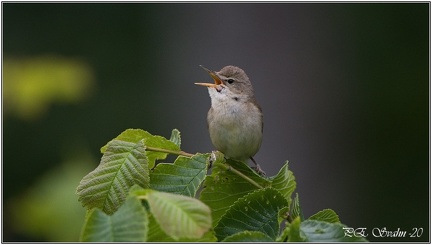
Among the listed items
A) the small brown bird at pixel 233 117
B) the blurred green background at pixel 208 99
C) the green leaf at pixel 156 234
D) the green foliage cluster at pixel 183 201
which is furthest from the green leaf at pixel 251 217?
the blurred green background at pixel 208 99

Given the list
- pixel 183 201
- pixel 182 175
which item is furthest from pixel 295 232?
pixel 182 175

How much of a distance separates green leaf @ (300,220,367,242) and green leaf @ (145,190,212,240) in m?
0.40

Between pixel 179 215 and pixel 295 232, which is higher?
pixel 179 215

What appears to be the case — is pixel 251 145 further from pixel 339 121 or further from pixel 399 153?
pixel 399 153

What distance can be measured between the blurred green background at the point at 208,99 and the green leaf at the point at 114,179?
379cm

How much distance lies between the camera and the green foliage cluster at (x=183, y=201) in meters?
2.46

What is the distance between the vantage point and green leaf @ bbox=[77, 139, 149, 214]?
3010 mm

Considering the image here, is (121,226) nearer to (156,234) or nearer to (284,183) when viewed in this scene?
(156,234)

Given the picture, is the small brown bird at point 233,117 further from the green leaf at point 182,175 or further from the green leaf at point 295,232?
the green leaf at point 295,232

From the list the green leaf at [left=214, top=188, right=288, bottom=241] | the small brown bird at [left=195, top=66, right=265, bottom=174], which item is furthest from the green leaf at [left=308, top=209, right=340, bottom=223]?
the small brown bird at [left=195, top=66, right=265, bottom=174]

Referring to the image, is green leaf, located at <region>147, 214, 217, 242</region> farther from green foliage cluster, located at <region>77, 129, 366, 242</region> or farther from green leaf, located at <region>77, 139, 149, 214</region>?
green leaf, located at <region>77, 139, 149, 214</region>

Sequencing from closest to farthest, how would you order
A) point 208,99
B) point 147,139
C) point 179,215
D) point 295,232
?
1. point 179,215
2. point 295,232
3. point 147,139
4. point 208,99

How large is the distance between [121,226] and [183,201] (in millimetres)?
204

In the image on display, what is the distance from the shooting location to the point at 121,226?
2455 millimetres
